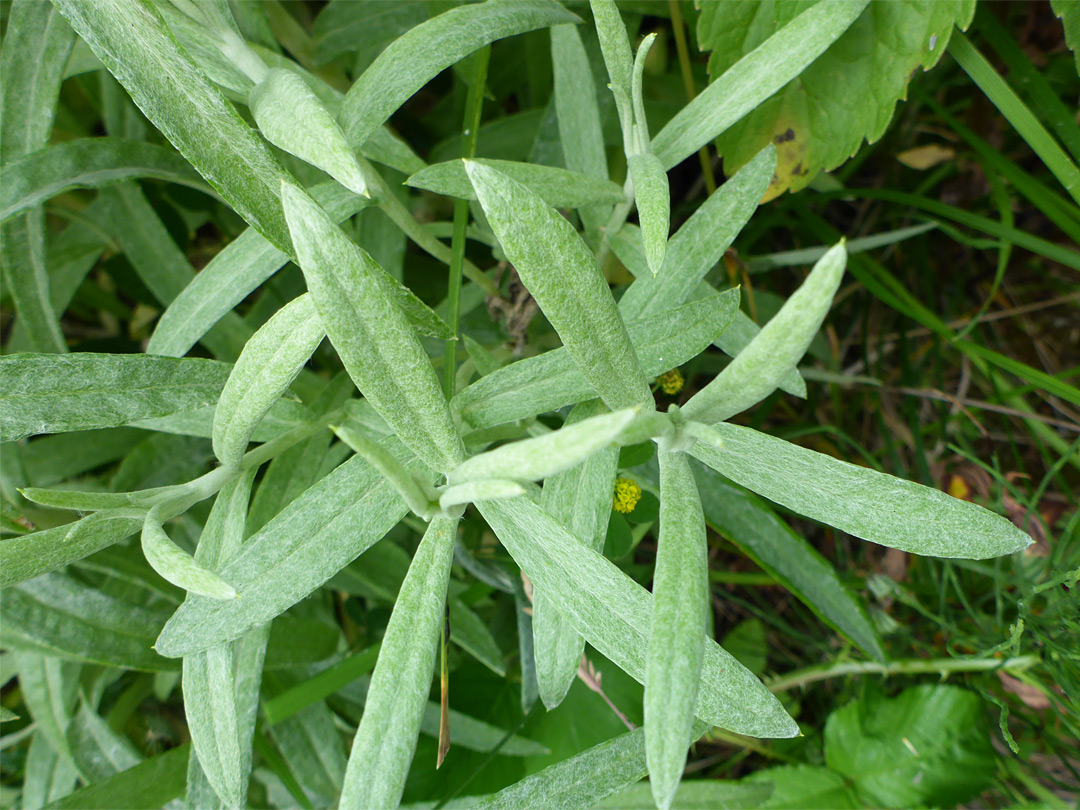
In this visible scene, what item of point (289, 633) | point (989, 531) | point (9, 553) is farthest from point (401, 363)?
point (289, 633)

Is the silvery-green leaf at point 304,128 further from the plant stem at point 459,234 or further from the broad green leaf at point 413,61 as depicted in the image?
the plant stem at point 459,234

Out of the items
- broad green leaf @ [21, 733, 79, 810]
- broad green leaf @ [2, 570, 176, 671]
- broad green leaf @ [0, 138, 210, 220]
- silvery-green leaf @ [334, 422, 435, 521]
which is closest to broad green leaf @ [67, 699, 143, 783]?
broad green leaf @ [21, 733, 79, 810]

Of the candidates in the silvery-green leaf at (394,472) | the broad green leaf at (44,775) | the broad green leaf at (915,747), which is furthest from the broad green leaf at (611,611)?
the broad green leaf at (44,775)

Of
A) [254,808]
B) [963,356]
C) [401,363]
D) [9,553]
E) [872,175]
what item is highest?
[401,363]

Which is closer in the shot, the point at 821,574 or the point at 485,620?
the point at 821,574

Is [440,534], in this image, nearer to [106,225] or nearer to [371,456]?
[371,456]

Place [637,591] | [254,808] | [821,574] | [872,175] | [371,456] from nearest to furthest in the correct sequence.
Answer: [371,456] < [637,591] < [821,574] < [254,808] < [872,175]

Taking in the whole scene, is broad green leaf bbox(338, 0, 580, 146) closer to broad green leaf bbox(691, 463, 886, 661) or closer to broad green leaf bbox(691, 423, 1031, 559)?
broad green leaf bbox(691, 423, 1031, 559)
